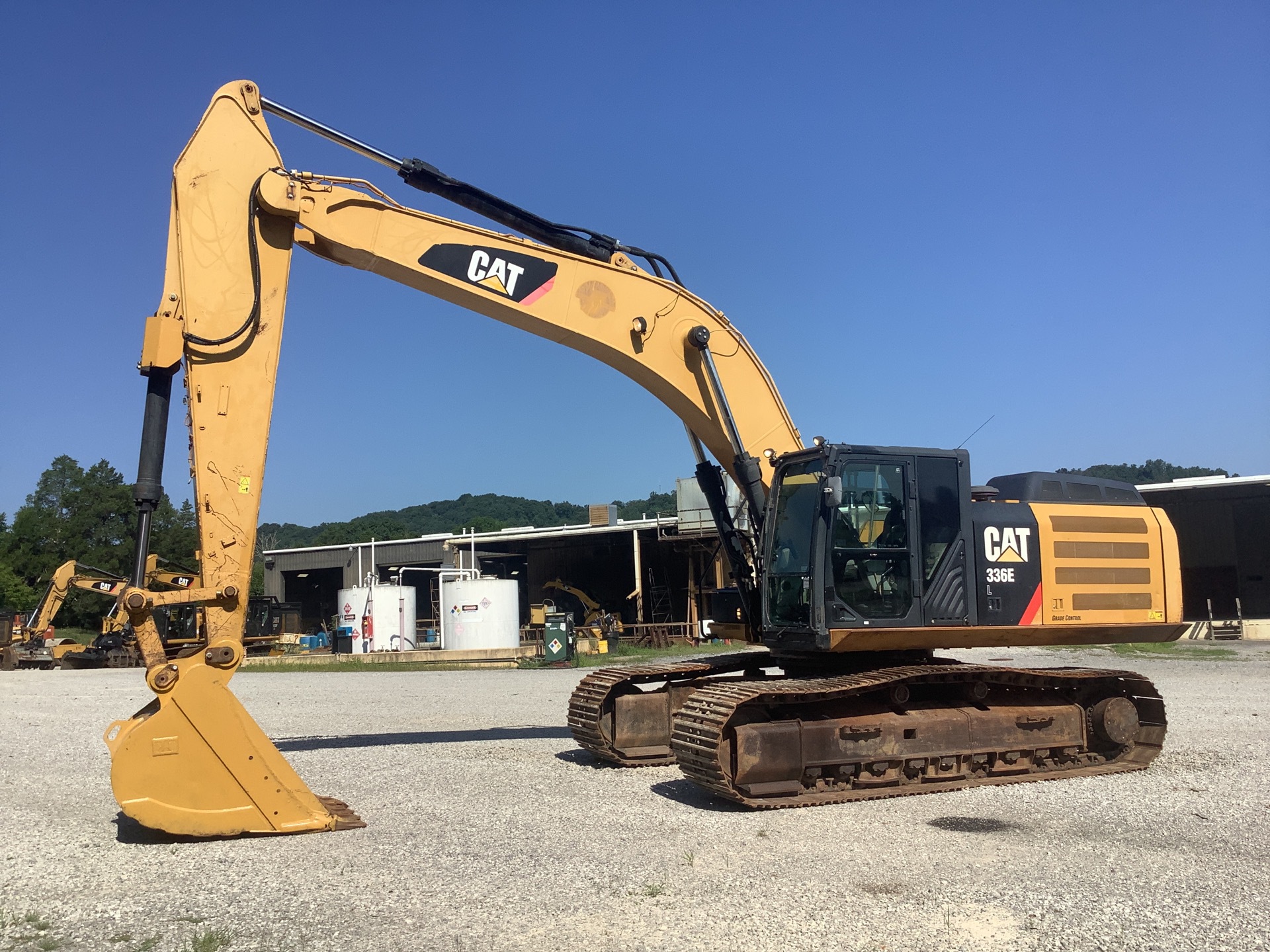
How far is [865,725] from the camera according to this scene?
8.78 m

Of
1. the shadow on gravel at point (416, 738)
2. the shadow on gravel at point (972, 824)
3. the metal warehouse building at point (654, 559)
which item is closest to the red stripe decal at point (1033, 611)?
the shadow on gravel at point (972, 824)

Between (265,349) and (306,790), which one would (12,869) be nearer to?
(306,790)

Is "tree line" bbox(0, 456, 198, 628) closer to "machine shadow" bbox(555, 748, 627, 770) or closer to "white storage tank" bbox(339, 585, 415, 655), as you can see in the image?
"white storage tank" bbox(339, 585, 415, 655)

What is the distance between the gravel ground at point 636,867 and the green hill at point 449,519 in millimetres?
100517

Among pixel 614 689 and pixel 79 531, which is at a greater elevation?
pixel 79 531

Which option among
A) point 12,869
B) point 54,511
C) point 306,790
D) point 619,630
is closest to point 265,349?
point 306,790

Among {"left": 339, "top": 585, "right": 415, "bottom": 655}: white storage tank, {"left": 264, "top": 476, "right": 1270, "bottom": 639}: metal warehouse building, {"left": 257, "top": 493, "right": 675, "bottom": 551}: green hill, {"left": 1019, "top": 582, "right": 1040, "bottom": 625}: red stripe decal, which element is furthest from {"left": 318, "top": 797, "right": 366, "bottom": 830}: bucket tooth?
{"left": 257, "top": 493, "right": 675, "bottom": 551}: green hill

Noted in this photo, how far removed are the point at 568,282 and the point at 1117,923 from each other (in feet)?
22.7

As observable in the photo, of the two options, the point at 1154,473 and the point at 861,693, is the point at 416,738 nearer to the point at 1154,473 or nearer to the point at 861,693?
the point at 861,693

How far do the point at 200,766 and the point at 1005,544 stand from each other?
7292mm

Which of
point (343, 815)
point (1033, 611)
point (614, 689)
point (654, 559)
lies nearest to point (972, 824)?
point (1033, 611)

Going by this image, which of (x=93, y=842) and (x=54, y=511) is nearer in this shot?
(x=93, y=842)

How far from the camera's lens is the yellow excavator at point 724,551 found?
24.5 ft

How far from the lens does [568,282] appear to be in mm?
9688
